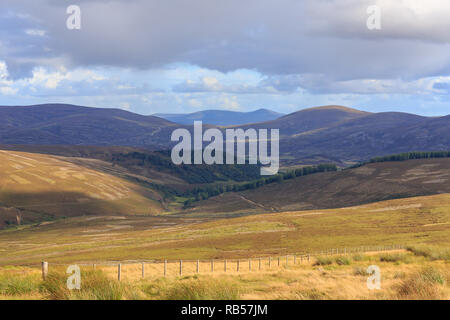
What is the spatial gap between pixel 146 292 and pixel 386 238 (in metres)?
71.4

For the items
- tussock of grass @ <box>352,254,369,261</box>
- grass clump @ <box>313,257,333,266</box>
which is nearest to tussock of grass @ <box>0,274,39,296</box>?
grass clump @ <box>313,257,333,266</box>

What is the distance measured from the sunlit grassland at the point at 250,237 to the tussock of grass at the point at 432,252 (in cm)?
2044

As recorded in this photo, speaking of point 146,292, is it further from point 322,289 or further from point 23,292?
point 322,289

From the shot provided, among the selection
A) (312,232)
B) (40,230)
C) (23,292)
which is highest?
(23,292)

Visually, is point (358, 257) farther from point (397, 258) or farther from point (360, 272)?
point (360, 272)

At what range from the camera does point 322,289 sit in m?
21.1

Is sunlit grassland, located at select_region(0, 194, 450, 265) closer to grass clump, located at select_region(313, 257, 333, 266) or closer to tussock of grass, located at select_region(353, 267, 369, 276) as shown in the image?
grass clump, located at select_region(313, 257, 333, 266)

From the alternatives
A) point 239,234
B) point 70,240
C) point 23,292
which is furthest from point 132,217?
point 23,292

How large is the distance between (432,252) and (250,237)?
62.5 metres

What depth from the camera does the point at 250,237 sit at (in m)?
106

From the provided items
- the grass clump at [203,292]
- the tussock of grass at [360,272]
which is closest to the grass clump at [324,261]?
the tussock of grass at [360,272]

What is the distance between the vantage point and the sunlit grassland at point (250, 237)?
85.0 m

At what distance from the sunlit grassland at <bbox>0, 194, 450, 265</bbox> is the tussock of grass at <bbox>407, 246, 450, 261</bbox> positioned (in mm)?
20438

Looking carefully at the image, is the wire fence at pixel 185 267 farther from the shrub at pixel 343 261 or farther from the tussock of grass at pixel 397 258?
the tussock of grass at pixel 397 258
